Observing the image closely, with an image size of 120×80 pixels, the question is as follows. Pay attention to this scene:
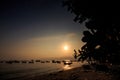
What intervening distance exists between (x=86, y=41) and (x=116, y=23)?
138 inches

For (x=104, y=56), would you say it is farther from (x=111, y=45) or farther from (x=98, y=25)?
(x=98, y=25)

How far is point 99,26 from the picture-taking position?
16328 millimetres

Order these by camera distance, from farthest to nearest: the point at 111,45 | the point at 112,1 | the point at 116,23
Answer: the point at 111,45
the point at 116,23
the point at 112,1

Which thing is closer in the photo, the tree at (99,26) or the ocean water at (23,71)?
the tree at (99,26)

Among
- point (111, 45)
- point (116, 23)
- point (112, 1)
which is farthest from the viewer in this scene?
point (111, 45)

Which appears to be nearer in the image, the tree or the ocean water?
the tree

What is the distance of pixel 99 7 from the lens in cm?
1539

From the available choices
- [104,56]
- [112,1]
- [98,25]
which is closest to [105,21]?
[98,25]

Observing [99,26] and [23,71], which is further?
[23,71]

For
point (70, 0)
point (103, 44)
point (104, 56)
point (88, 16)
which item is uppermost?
point (70, 0)

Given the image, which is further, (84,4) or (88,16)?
(88,16)

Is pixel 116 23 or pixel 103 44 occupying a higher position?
pixel 116 23

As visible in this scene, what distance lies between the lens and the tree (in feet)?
50.2

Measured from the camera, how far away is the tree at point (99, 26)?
50.2ft
